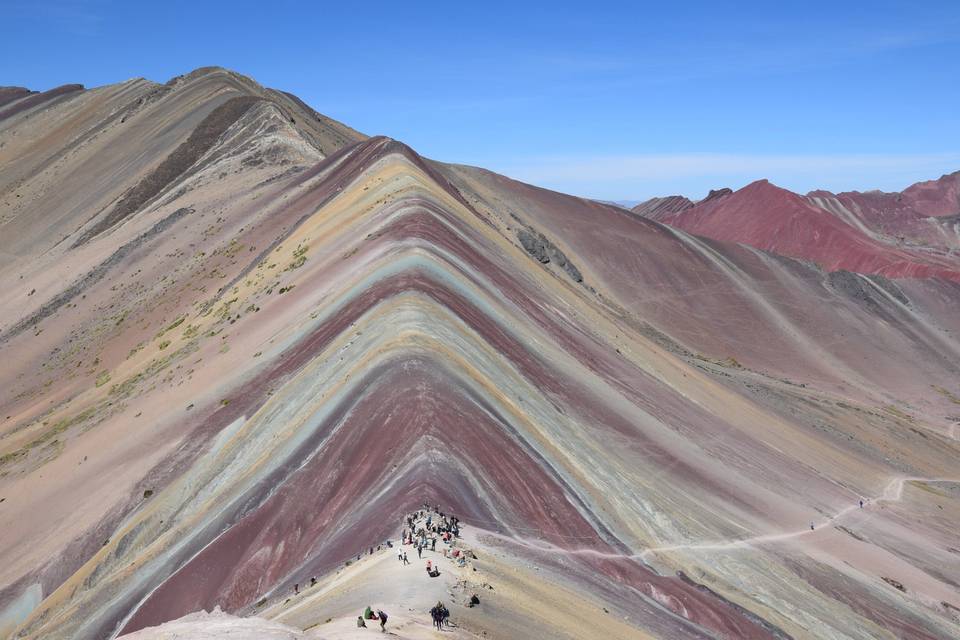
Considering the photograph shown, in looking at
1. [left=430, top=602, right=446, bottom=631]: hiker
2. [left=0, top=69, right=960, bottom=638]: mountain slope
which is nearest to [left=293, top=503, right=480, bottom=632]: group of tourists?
[left=0, top=69, right=960, bottom=638]: mountain slope

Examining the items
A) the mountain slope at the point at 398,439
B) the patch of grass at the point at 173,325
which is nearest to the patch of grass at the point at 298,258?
the mountain slope at the point at 398,439

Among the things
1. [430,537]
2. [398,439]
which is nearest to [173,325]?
[398,439]

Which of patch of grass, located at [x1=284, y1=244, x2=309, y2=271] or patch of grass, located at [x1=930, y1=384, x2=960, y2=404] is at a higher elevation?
patch of grass, located at [x1=284, y1=244, x2=309, y2=271]

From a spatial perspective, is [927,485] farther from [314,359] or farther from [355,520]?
[355,520]

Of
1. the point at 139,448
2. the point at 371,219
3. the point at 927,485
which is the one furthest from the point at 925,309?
the point at 139,448

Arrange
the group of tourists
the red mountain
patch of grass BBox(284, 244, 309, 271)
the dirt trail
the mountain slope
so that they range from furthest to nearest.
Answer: the red mountain, patch of grass BBox(284, 244, 309, 271), the mountain slope, the dirt trail, the group of tourists

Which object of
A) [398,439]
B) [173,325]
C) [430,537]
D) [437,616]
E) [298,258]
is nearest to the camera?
[437,616]

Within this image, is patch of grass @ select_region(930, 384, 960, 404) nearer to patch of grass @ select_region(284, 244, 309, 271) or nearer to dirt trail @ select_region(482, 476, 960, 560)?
dirt trail @ select_region(482, 476, 960, 560)

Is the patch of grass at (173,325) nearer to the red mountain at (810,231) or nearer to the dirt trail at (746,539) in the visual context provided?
the dirt trail at (746,539)

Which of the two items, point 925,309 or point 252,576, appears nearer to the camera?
point 252,576

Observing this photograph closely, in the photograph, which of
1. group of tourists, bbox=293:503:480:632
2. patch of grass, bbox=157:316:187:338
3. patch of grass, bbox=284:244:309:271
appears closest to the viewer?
group of tourists, bbox=293:503:480:632

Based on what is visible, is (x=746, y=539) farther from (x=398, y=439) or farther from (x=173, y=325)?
(x=173, y=325)
